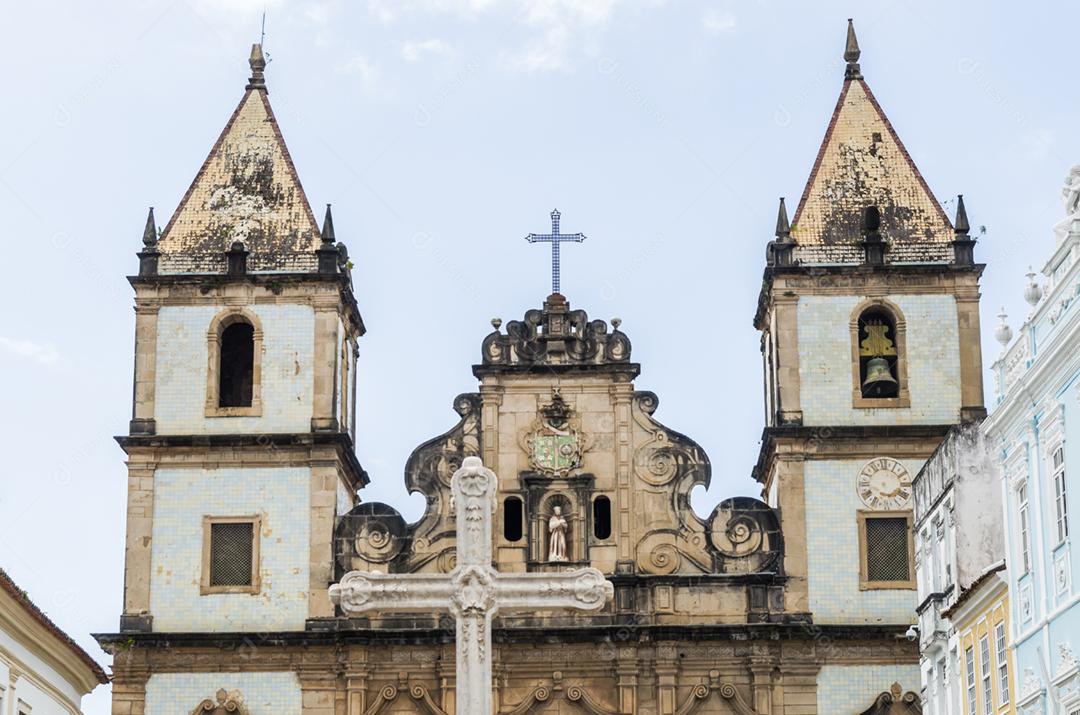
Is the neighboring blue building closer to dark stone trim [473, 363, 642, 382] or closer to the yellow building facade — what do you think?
the yellow building facade

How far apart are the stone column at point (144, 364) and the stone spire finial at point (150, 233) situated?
3.33 feet

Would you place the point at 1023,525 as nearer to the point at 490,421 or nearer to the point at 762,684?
the point at 762,684

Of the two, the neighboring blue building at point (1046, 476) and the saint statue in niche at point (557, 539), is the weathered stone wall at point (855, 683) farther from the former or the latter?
the neighboring blue building at point (1046, 476)

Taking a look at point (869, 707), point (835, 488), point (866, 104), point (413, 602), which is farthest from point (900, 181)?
point (413, 602)

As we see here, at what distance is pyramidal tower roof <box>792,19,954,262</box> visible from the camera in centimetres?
4075

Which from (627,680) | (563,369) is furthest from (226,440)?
(627,680)

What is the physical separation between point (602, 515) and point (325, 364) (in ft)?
17.1

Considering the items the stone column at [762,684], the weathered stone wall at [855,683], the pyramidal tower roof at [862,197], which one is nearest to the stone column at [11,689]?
the stone column at [762,684]

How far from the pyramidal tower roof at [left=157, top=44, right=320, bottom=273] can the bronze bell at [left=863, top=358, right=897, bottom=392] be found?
30.9ft

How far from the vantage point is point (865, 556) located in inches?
1535

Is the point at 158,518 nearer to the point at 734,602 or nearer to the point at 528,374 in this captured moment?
the point at 528,374

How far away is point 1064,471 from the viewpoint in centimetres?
2683

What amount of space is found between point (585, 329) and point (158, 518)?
7.62 metres

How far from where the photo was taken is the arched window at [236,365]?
40969 mm
